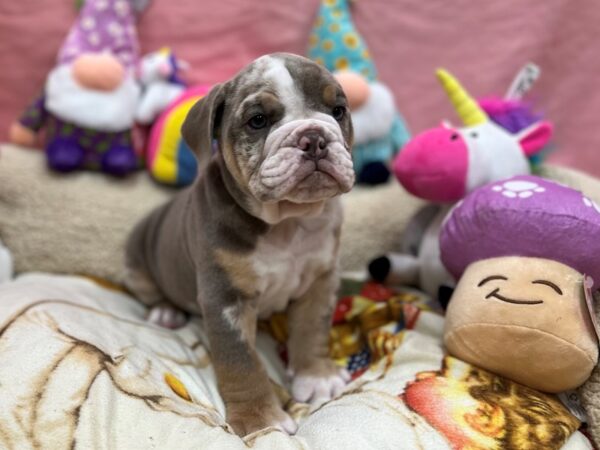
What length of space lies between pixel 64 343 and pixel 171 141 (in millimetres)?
1009

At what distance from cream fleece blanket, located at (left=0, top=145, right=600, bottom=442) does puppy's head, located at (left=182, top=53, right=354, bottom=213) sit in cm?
75

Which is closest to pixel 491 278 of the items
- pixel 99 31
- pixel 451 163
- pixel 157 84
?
pixel 451 163

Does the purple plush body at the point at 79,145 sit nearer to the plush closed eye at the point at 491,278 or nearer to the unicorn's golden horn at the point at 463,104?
the unicorn's golden horn at the point at 463,104

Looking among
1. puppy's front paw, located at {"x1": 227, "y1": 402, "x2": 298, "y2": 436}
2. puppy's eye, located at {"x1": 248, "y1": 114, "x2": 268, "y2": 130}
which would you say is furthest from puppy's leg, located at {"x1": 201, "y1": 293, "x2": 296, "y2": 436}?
puppy's eye, located at {"x1": 248, "y1": 114, "x2": 268, "y2": 130}

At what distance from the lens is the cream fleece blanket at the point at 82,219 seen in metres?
2.11

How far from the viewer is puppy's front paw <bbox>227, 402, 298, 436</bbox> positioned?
4.47 ft

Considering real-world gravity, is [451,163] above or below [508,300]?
above

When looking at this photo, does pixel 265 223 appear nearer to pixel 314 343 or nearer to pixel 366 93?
pixel 314 343

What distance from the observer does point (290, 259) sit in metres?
1.50

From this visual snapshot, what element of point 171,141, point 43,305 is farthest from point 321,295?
point 171,141

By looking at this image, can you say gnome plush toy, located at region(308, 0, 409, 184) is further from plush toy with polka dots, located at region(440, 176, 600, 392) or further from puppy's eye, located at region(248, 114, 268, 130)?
puppy's eye, located at region(248, 114, 268, 130)

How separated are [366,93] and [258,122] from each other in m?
0.89

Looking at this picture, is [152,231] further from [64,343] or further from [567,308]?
[567,308]

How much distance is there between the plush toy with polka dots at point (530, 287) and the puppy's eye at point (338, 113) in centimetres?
42
